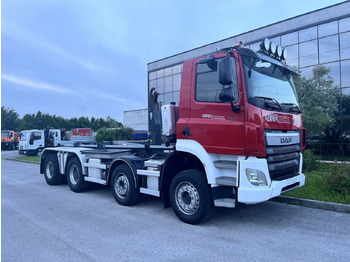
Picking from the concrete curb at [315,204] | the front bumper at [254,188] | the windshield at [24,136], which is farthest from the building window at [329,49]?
the windshield at [24,136]

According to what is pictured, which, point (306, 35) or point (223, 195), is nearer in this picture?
point (223, 195)

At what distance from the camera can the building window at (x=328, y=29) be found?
18.4 meters

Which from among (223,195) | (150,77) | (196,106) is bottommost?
(223,195)

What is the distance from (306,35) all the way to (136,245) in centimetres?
2050

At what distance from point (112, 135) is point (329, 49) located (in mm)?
18646

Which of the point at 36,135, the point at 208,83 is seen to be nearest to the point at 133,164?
the point at 208,83

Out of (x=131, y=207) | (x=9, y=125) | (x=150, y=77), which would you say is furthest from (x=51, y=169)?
(x=9, y=125)

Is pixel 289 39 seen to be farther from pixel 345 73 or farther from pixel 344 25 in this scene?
pixel 345 73

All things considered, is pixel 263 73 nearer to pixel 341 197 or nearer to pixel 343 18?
pixel 341 197

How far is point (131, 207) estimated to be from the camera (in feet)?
20.7

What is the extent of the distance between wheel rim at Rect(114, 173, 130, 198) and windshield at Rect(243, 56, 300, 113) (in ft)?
11.4

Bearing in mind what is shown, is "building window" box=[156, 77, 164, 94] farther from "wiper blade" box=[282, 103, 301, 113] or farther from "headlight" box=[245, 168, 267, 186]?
"headlight" box=[245, 168, 267, 186]

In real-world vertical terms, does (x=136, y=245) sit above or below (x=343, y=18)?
below

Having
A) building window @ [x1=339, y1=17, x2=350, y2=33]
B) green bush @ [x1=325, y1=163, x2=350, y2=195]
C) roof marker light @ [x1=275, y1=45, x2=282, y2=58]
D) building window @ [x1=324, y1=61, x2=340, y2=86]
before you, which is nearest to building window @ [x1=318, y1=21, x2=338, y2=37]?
building window @ [x1=339, y1=17, x2=350, y2=33]
